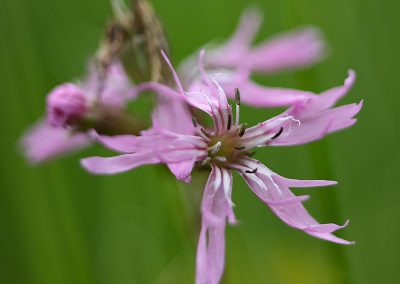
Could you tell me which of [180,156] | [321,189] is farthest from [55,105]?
[321,189]

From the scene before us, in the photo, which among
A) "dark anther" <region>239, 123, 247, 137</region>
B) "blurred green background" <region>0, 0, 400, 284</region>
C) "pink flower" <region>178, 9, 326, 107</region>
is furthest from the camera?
"pink flower" <region>178, 9, 326, 107</region>

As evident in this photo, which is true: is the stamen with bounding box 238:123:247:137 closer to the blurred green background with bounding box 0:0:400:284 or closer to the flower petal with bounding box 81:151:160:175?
the flower petal with bounding box 81:151:160:175

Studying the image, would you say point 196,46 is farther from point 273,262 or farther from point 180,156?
point 180,156

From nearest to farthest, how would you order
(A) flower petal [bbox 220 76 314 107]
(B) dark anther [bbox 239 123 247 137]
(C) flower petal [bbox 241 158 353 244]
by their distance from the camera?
(C) flower petal [bbox 241 158 353 244] → (B) dark anther [bbox 239 123 247 137] → (A) flower petal [bbox 220 76 314 107]

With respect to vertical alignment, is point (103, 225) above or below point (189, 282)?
above

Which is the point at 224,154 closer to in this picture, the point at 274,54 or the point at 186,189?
the point at 186,189

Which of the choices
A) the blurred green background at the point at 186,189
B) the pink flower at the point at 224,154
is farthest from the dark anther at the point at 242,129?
the blurred green background at the point at 186,189

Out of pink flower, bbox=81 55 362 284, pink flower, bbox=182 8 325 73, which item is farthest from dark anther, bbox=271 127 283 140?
pink flower, bbox=182 8 325 73

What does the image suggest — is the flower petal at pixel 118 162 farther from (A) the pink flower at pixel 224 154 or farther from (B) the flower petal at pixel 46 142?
(B) the flower petal at pixel 46 142
